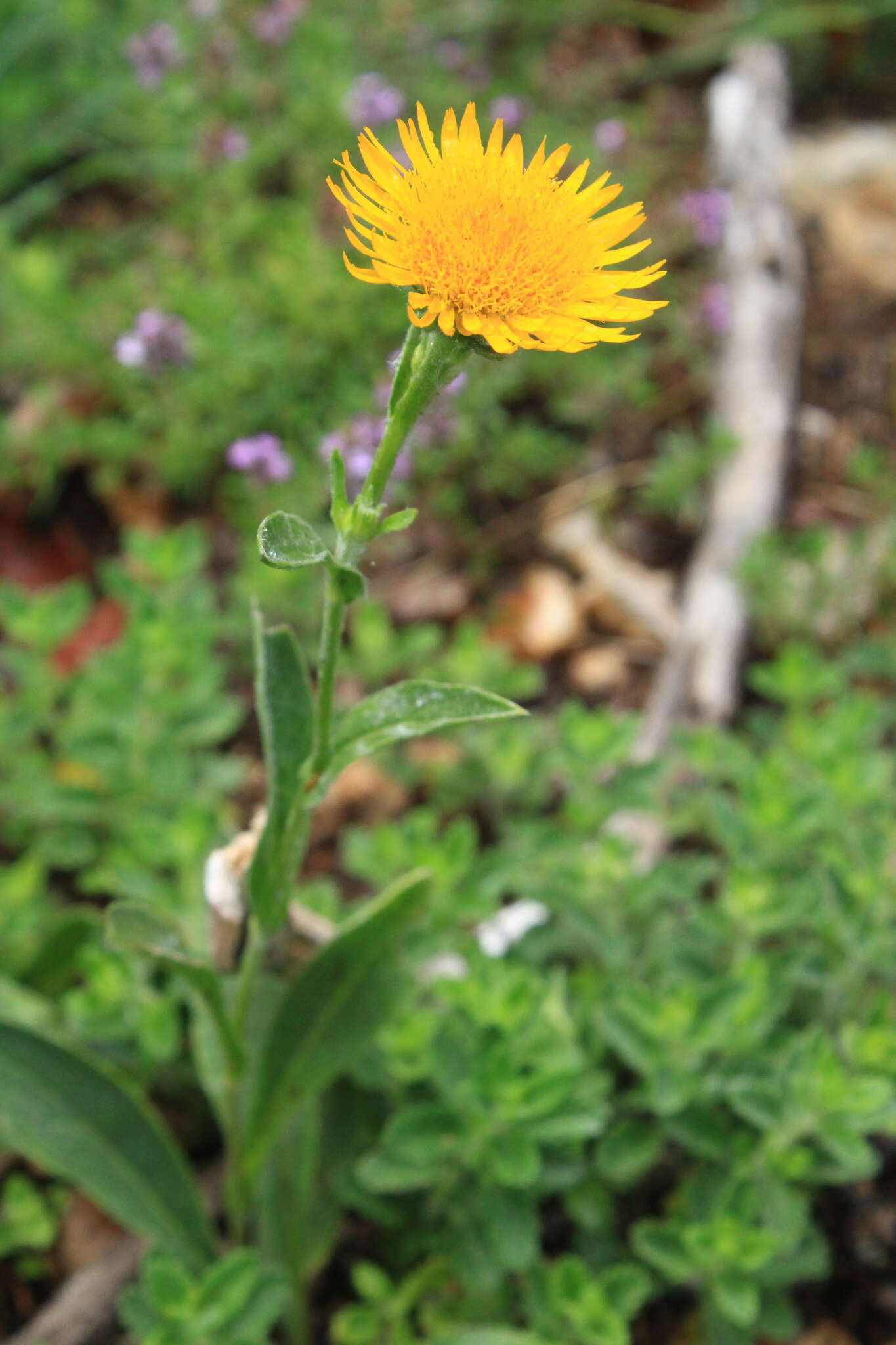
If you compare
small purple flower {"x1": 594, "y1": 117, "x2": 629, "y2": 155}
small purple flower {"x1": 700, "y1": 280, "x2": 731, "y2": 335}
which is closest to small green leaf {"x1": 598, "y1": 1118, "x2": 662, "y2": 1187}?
small purple flower {"x1": 700, "y1": 280, "x2": 731, "y2": 335}

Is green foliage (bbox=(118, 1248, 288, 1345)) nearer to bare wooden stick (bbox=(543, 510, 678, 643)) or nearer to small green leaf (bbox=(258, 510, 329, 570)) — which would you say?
small green leaf (bbox=(258, 510, 329, 570))

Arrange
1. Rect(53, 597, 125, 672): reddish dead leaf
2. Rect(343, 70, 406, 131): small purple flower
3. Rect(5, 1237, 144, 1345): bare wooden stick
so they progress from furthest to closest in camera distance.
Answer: Rect(343, 70, 406, 131): small purple flower → Rect(53, 597, 125, 672): reddish dead leaf → Rect(5, 1237, 144, 1345): bare wooden stick

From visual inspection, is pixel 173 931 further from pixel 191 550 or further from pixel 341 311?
pixel 341 311

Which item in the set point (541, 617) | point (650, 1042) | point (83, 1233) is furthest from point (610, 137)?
point (83, 1233)

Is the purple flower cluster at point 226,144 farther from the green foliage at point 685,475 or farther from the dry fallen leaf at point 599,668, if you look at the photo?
the dry fallen leaf at point 599,668

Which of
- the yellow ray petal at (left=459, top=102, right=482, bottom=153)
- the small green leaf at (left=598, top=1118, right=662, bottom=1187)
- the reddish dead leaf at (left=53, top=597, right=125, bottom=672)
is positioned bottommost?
the small green leaf at (left=598, top=1118, right=662, bottom=1187)

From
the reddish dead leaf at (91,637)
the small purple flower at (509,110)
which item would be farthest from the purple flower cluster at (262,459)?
the small purple flower at (509,110)

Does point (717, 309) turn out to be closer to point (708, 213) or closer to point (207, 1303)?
point (708, 213)
